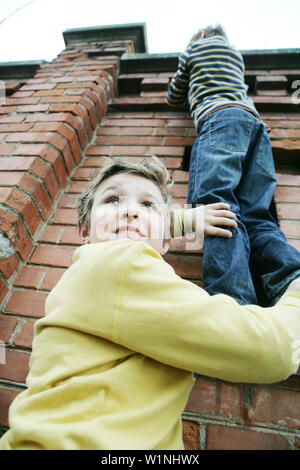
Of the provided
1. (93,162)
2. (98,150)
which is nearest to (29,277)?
(93,162)

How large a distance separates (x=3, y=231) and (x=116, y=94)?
146cm

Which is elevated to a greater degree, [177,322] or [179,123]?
[179,123]

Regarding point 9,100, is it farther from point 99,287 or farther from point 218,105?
point 99,287

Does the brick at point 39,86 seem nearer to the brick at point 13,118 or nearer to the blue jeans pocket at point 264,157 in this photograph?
the brick at point 13,118

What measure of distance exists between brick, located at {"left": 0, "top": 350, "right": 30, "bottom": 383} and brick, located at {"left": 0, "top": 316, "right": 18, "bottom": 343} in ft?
0.18

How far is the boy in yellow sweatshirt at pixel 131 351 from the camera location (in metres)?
0.57

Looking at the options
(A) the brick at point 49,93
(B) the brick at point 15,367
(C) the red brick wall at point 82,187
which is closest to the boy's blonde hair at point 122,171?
(C) the red brick wall at point 82,187

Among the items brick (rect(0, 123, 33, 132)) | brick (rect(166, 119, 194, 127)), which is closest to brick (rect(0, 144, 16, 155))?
brick (rect(0, 123, 33, 132))

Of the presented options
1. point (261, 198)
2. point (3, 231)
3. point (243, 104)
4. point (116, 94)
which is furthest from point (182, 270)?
point (116, 94)

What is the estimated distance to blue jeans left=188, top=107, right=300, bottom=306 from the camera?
2.86ft

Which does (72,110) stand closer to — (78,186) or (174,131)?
(78,186)

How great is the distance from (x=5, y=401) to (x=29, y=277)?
18.1 inches

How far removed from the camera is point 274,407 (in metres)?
0.83

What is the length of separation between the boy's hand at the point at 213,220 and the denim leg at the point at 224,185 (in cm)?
3
